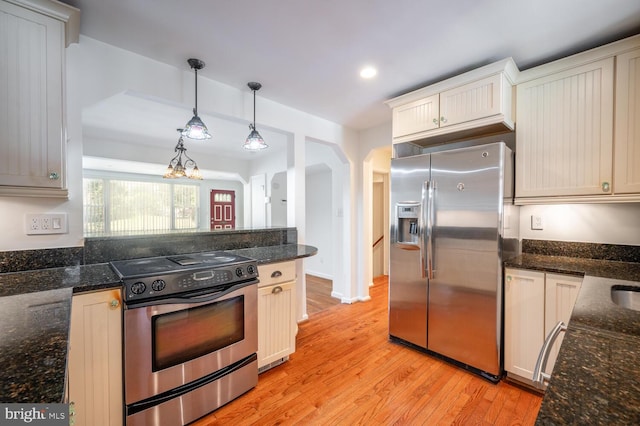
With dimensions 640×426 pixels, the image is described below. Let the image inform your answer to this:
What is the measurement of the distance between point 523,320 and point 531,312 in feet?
0.28

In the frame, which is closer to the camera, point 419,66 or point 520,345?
point 520,345

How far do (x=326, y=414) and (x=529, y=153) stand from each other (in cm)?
238

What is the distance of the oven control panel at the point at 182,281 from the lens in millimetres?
1479

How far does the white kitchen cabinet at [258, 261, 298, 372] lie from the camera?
2.08m

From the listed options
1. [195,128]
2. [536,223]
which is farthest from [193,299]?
[536,223]

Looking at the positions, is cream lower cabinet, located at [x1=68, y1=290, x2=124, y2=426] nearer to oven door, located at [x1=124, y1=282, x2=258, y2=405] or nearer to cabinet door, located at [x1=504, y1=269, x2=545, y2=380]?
oven door, located at [x1=124, y1=282, x2=258, y2=405]

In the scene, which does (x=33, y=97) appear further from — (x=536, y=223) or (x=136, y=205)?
(x=136, y=205)

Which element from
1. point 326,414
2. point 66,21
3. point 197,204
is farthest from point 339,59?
point 197,204

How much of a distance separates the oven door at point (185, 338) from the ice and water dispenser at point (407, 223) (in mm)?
1398

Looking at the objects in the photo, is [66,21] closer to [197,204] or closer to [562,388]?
[562,388]

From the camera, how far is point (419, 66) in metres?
2.14

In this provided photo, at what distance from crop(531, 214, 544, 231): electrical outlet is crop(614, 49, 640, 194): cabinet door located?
1.91 feet

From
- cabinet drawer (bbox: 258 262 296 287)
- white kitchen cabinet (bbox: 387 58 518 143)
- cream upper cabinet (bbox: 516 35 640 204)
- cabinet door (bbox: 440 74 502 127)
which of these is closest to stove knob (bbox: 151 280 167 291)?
cabinet drawer (bbox: 258 262 296 287)

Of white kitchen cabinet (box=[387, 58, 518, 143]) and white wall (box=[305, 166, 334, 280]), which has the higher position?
white kitchen cabinet (box=[387, 58, 518, 143])
